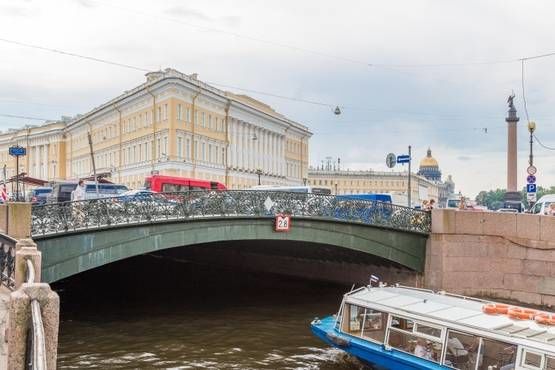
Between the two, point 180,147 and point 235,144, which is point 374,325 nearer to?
point 180,147

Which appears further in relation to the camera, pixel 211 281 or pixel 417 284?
pixel 211 281

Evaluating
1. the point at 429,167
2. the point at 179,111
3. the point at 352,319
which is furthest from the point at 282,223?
the point at 429,167

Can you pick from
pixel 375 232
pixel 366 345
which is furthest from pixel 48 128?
pixel 366 345

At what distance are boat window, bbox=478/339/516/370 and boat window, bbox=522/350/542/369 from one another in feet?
0.74

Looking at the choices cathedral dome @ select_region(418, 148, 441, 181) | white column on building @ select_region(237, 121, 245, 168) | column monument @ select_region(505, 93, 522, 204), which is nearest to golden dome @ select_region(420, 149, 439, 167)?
cathedral dome @ select_region(418, 148, 441, 181)

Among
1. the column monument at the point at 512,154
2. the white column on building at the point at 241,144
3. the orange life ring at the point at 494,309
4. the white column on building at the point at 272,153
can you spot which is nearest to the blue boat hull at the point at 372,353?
the orange life ring at the point at 494,309

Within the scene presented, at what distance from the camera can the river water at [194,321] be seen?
13391 millimetres

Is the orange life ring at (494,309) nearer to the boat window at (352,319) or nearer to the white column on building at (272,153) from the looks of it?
the boat window at (352,319)

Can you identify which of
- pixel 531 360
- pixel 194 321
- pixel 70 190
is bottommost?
pixel 194 321

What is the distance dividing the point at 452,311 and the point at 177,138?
149 ft

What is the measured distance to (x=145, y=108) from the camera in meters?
58.5

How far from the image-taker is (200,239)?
16578 mm

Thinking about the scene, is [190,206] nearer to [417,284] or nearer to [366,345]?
[366,345]

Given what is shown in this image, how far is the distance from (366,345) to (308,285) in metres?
12.0
